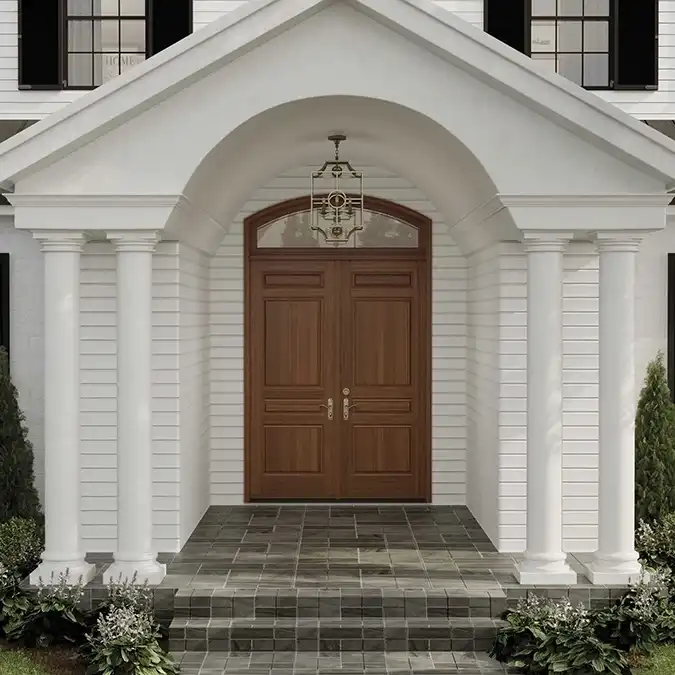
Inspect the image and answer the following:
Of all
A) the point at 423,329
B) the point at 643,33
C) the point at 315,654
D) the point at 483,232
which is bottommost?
the point at 315,654

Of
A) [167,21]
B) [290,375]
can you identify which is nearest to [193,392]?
[290,375]

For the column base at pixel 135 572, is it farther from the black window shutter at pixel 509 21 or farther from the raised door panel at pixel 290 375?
the black window shutter at pixel 509 21

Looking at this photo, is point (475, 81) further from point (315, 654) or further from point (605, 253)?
point (315, 654)

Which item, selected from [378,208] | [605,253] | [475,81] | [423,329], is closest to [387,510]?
[423,329]

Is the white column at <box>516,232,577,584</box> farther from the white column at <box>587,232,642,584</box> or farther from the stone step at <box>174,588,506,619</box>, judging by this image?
the stone step at <box>174,588,506,619</box>

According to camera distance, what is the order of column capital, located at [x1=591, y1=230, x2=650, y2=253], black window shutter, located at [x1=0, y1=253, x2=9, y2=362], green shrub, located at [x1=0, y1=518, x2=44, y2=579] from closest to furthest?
column capital, located at [x1=591, y1=230, x2=650, y2=253] < green shrub, located at [x1=0, y1=518, x2=44, y2=579] < black window shutter, located at [x1=0, y1=253, x2=9, y2=362]

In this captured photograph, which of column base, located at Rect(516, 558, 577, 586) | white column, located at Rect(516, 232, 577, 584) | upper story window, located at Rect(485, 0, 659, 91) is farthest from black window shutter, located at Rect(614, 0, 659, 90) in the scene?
column base, located at Rect(516, 558, 577, 586)

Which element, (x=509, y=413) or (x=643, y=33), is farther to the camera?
(x=643, y=33)

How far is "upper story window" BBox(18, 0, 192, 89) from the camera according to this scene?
36.6ft

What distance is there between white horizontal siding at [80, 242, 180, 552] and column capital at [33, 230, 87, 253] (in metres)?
1.12

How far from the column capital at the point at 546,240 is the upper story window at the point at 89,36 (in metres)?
5.15

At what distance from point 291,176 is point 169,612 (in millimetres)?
5339

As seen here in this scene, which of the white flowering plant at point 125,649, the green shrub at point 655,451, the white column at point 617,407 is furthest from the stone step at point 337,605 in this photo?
the green shrub at point 655,451

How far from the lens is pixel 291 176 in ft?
37.4
